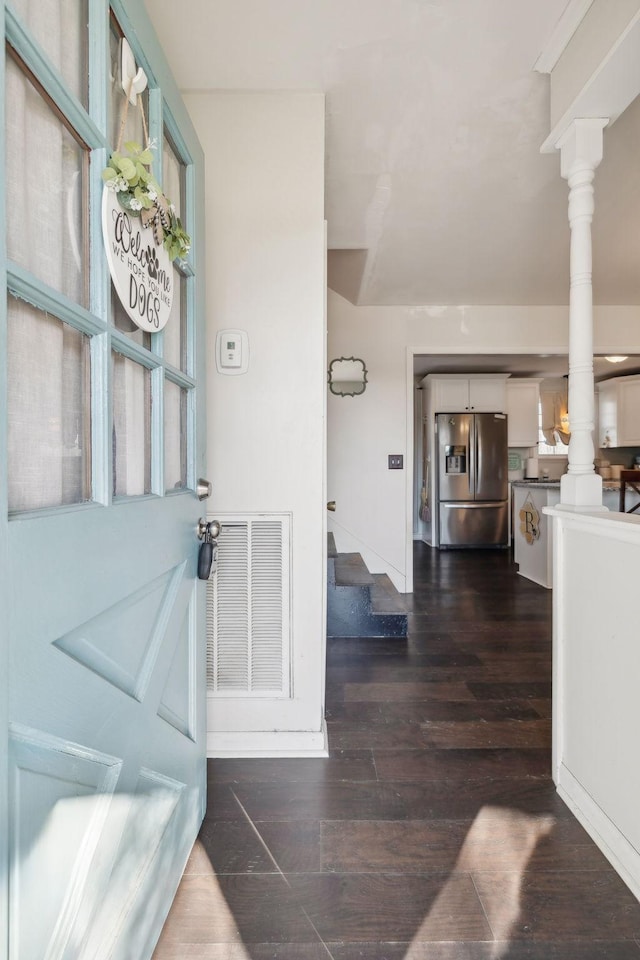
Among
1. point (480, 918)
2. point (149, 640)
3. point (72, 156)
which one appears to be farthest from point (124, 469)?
point (480, 918)

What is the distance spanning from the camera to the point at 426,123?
2.06 meters

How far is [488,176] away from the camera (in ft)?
8.07

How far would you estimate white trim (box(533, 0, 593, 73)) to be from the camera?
1499 mm

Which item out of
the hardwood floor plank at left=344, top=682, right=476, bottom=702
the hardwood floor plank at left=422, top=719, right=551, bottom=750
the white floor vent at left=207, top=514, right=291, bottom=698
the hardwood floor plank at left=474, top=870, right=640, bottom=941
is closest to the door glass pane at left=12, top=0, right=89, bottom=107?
the white floor vent at left=207, top=514, right=291, bottom=698

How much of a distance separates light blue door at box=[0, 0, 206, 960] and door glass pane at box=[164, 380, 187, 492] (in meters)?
0.02

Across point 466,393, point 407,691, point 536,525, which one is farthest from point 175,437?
point 466,393

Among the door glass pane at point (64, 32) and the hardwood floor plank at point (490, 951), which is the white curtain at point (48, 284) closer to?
the door glass pane at point (64, 32)

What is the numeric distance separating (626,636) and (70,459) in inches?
52.1

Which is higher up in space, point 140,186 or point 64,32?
point 64,32

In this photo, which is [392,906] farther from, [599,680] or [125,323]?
[125,323]

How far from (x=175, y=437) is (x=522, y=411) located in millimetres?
6757

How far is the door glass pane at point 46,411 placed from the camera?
0.61 metres

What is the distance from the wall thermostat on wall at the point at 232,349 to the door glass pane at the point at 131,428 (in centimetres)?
81

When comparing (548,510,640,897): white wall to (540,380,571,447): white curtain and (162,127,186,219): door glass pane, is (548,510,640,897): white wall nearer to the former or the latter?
(162,127,186,219): door glass pane
